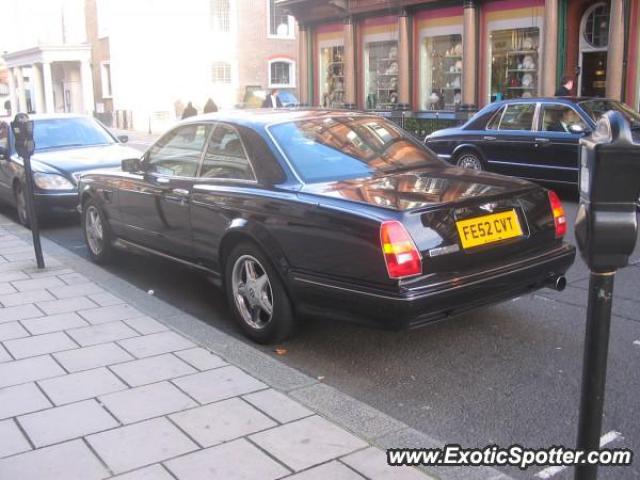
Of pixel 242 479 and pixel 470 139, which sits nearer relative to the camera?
pixel 242 479

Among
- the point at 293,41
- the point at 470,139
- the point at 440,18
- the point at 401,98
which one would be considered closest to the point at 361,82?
the point at 401,98

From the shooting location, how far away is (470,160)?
40.6 feet

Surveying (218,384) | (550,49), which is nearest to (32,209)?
(218,384)

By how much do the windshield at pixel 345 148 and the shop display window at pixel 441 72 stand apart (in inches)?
575

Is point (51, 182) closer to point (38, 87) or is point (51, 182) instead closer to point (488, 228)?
point (488, 228)

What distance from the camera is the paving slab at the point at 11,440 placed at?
135 inches

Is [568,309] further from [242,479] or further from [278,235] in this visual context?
[242,479]

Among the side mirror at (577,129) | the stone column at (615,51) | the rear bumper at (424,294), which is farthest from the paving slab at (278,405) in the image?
the stone column at (615,51)

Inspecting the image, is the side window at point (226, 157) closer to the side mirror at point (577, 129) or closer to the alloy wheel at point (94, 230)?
the alloy wheel at point (94, 230)

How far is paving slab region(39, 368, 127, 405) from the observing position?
159 inches

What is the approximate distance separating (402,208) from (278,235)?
0.93 meters

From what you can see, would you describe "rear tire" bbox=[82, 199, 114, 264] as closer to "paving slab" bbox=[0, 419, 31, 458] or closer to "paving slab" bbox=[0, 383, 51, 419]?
"paving slab" bbox=[0, 383, 51, 419]

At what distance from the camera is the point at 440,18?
20.1m

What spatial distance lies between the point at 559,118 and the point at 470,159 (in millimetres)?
1773
